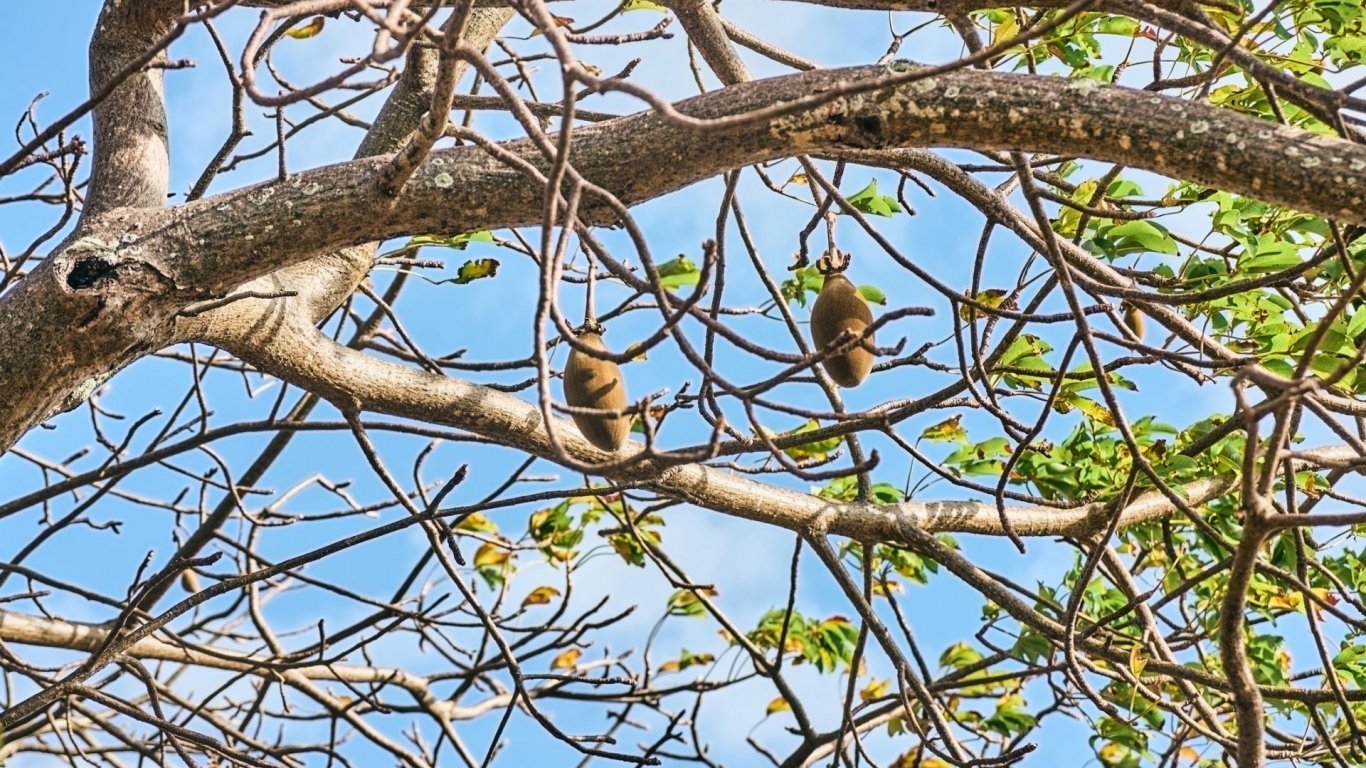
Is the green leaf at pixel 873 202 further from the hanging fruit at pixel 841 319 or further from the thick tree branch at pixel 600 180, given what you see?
the thick tree branch at pixel 600 180

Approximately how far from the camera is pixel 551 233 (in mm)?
1041

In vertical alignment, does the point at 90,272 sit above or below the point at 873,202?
below

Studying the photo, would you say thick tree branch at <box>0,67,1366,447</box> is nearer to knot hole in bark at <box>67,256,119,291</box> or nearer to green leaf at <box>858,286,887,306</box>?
knot hole in bark at <box>67,256,119,291</box>

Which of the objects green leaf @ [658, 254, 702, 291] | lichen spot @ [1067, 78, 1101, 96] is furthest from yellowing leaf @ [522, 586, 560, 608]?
lichen spot @ [1067, 78, 1101, 96]

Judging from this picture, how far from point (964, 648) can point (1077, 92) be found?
2.35 m

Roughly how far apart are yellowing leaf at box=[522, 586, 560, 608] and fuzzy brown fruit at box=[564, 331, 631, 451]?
1.44 meters

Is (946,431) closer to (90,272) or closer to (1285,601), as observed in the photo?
(1285,601)

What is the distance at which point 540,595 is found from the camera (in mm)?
3215

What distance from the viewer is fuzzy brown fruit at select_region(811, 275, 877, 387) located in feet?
5.97

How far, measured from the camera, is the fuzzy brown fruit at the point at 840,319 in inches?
71.7

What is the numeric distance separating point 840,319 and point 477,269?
72cm

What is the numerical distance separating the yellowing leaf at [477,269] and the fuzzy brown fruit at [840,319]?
2.05 ft

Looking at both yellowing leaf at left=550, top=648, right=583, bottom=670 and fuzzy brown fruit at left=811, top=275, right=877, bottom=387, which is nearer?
fuzzy brown fruit at left=811, top=275, right=877, bottom=387

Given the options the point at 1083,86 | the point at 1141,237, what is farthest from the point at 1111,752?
the point at 1083,86
